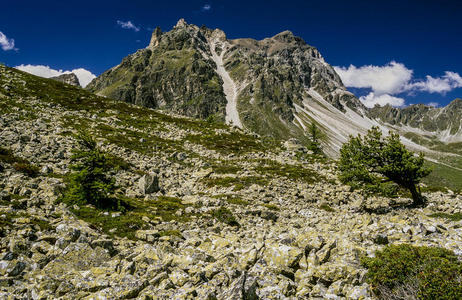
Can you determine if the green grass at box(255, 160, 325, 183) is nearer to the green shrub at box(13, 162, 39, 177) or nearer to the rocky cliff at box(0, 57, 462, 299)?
the rocky cliff at box(0, 57, 462, 299)

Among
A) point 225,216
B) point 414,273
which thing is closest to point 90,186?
point 225,216

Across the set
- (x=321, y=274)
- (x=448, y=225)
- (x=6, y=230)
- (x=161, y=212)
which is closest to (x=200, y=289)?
(x=321, y=274)

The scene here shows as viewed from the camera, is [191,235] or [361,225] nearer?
[191,235]

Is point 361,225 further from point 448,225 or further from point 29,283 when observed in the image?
point 29,283

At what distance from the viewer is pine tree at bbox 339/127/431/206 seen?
65.0 ft

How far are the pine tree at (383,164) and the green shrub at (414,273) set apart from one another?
41.4ft

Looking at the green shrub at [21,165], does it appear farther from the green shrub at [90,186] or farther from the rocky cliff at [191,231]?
the green shrub at [90,186]

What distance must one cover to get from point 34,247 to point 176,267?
19.8 ft

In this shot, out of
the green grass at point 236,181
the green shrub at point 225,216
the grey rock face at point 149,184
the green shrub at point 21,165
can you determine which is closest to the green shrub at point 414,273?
the green shrub at point 225,216

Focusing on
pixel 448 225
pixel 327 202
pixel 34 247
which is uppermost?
pixel 34 247

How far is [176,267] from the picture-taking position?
8.88 meters

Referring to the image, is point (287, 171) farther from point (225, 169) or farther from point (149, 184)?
point (149, 184)

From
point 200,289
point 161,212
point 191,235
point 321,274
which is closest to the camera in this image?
point 200,289

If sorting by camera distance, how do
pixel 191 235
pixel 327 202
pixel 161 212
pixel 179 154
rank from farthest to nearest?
1. pixel 179 154
2. pixel 327 202
3. pixel 161 212
4. pixel 191 235
